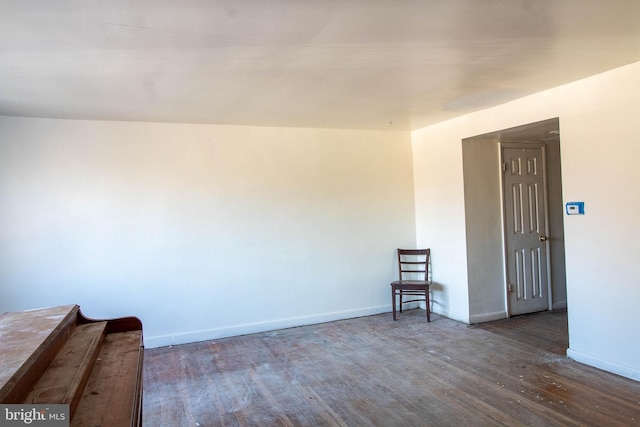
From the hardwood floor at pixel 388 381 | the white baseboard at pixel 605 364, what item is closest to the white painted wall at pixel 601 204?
the white baseboard at pixel 605 364

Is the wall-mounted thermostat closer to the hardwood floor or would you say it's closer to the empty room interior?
the empty room interior

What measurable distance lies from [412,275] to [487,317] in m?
1.10

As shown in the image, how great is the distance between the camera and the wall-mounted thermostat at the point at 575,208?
132 inches

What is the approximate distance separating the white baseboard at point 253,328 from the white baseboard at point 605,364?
2.29 metres

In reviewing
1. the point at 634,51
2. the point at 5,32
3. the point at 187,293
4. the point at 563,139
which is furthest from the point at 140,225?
the point at 634,51

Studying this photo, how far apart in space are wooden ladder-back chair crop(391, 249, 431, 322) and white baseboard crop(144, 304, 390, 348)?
0.39 m

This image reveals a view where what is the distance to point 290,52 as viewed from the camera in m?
2.46

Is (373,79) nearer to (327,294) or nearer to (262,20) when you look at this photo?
(262,20)

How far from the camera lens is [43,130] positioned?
151 inches

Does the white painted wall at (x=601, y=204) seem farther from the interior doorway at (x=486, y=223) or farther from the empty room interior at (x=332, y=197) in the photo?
the interior doorway at (x=486, y=223)

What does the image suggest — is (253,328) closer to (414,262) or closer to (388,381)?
(388,381)

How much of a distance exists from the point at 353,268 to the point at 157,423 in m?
2.97
